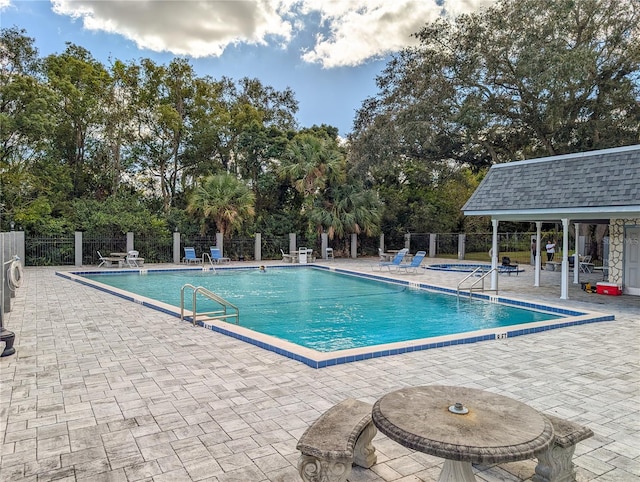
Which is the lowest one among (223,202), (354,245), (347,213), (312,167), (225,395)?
(225,395)

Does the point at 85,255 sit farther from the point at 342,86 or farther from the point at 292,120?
the point at 292,120

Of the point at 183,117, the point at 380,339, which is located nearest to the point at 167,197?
the point at 183,117

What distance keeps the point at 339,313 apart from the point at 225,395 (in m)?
6.45

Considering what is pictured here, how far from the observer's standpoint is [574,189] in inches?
439

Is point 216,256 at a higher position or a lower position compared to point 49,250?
lower

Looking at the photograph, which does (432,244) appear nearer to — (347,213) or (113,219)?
(347,213)

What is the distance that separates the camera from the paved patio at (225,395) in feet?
10.7

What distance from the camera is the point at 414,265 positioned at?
59.0ft

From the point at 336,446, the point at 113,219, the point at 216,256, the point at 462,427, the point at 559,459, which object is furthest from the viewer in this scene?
the point at 216,256

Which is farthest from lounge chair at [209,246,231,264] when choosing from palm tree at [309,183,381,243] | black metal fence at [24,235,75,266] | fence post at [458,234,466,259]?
fence post at [458,234,466,259]

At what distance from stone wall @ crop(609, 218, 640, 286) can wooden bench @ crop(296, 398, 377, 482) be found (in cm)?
1247

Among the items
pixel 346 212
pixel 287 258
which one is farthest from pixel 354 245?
pixel 287 258

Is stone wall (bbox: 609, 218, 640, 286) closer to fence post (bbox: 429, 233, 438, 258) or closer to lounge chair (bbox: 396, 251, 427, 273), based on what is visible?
lounge chair (bbox: 396, 251, 427, 273)

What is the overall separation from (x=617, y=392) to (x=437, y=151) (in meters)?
19.2
